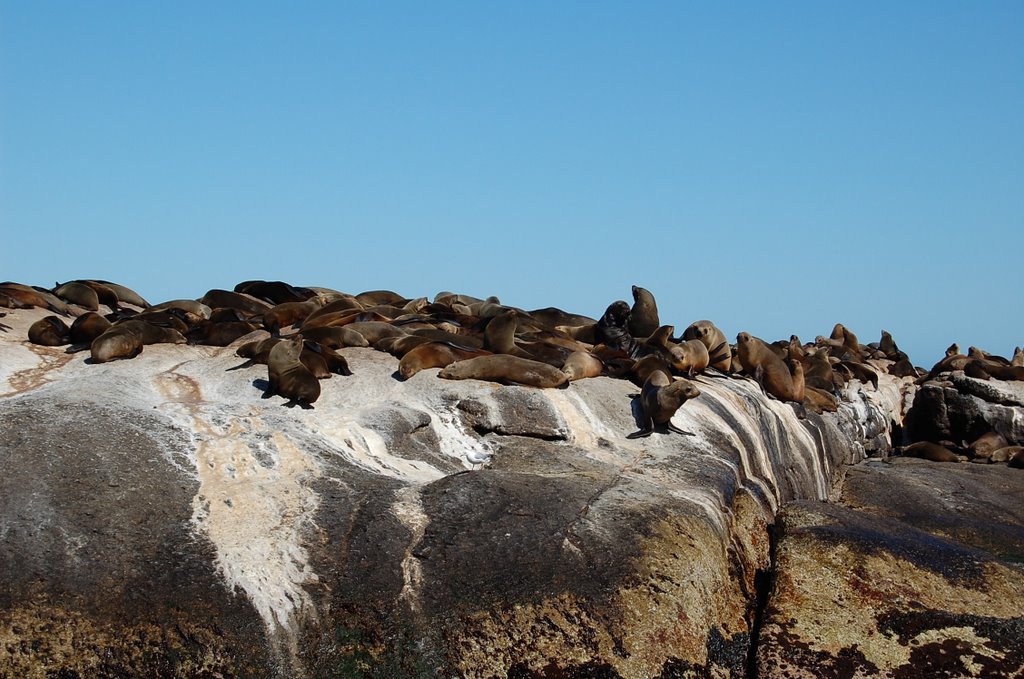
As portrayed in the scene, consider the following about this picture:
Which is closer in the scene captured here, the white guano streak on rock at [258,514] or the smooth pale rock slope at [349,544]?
the smooth pale rock slope at [349,544]

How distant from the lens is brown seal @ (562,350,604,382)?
10333mm

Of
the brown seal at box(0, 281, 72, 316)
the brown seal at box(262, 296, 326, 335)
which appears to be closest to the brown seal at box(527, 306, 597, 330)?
the brown seal at box(262, 296, 326, 335)

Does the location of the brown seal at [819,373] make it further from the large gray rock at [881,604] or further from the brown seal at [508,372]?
the large gray rock at [881,604]

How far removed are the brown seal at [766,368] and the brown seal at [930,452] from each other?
3.24m

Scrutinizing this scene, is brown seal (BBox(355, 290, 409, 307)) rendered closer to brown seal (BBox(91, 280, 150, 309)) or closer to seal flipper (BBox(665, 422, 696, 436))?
brown seal (BBox(91, 280, 150, 309))

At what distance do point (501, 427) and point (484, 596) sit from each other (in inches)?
113

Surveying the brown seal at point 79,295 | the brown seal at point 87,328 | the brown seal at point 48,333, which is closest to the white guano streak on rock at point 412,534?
the brown seal at point 87,328

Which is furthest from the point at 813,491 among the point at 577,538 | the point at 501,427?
the point at 577,538

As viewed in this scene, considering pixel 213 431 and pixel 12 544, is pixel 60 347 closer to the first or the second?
pixel 213 431

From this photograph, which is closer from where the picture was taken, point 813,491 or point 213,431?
point 213,431

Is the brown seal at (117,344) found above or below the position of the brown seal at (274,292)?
below

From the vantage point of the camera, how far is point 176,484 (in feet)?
22.2

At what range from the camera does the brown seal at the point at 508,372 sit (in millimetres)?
9594

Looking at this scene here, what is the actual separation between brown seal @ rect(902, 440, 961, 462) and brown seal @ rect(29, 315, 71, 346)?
11882 mm
